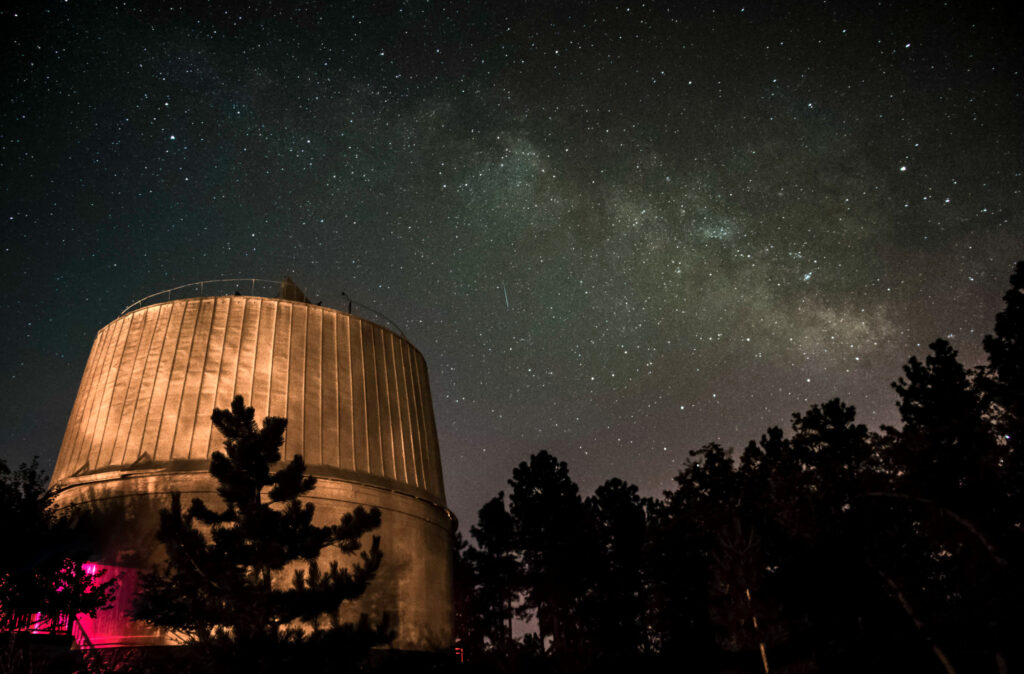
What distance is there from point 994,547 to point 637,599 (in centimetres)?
2430

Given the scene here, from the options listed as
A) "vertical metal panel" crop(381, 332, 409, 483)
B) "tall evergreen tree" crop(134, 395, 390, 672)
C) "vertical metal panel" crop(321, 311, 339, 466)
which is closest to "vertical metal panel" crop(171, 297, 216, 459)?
"vertical metal panel" crop(321, 311, 339, 466)

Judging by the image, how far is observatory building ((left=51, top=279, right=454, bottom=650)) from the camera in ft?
53.8

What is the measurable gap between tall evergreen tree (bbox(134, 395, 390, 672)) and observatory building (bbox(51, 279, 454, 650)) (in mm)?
4965

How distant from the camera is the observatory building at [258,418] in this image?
645 inches

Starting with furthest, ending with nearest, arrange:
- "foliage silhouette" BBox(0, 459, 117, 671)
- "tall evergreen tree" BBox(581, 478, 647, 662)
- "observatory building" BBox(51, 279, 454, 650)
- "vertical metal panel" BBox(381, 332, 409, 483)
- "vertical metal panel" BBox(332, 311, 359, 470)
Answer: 1. "tall evergreen tree" BBox(581, 478, 647, 662)
2. "vertical metal panel" BBox(381, 332, 409, 483)
3. "vertical metal panel" BBox(332, 311, 359, 470)
4. "observatory building" BBox(51, 279, 454, 650)
5. "foliage silhouette" BBox(0, 459, 117, 671)

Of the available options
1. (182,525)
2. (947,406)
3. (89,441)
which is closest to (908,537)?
(947,406)

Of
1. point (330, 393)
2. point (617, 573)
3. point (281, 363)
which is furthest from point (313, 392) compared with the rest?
point (617, 573)

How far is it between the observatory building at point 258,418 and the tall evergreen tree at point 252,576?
4965mm

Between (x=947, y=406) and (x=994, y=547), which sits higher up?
(x=947, y=406)

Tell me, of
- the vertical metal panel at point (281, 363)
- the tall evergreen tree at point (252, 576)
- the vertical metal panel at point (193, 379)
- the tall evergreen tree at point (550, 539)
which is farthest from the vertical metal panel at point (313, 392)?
the tall evergreen tree at point (550, 539)

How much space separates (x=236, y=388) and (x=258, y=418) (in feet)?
4.54

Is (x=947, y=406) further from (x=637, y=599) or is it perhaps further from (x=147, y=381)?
(x=147, y=381)

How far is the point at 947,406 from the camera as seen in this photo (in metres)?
29.3

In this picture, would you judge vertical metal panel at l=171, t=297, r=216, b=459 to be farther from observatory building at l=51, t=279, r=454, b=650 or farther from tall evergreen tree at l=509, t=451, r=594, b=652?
tall evergreen tree at l=509, t=451, r=594, b=652
